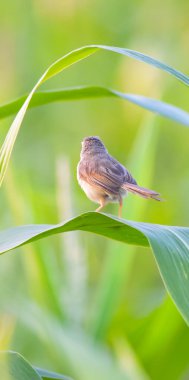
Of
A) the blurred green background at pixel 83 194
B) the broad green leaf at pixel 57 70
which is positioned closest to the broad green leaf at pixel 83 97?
the broad green leaf at pixel 57 70

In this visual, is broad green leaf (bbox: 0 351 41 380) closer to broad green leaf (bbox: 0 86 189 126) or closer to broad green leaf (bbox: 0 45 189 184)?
broad green leaf (bbox: 0 45 189 184)

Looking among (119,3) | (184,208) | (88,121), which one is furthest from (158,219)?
(119,3)

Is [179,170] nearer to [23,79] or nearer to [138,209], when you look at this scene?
[23,79]

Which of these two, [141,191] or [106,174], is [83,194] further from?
[141,191]

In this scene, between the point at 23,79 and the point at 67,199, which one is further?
the point at 23,79

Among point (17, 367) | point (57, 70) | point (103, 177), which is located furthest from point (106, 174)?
point (17, 367)

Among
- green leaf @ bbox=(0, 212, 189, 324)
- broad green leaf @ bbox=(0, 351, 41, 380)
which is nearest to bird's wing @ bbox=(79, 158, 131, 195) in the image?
green leaf @ bbox=(0, 212, 189, 324)
